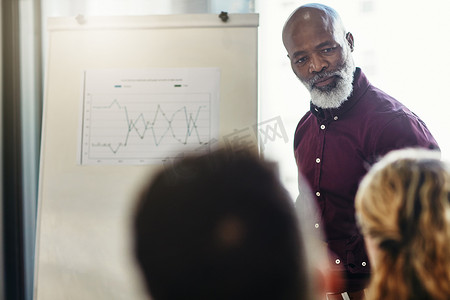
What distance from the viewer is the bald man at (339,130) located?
1230 millimetres

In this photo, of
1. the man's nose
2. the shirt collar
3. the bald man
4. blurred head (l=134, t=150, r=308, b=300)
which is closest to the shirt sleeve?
the bald man

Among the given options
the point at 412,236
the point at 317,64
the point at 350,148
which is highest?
the point at 317,64

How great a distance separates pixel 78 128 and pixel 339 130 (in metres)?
0.86

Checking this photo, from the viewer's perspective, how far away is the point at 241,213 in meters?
0.63

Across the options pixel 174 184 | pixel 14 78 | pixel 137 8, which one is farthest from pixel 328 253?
pixel 14 78

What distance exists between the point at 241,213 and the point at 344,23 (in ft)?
3.00

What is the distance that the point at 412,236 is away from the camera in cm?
75

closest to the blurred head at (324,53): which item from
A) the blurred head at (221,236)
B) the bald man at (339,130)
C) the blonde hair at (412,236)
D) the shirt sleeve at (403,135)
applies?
the bald man at (339,130)

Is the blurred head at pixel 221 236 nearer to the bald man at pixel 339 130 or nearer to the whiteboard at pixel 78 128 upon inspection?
the bald man at pixel 339 130

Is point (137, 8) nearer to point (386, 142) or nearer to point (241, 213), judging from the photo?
point (386, 142)

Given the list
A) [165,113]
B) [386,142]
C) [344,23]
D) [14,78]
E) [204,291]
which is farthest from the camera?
[14,78]

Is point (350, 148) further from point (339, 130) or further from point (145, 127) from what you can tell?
point (145, 127)

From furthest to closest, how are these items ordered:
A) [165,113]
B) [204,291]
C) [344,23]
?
1. [165,113]
2. [344,23]
3. [204,291]

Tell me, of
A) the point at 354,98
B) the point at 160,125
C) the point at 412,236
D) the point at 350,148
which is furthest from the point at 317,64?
the point at 412,236
